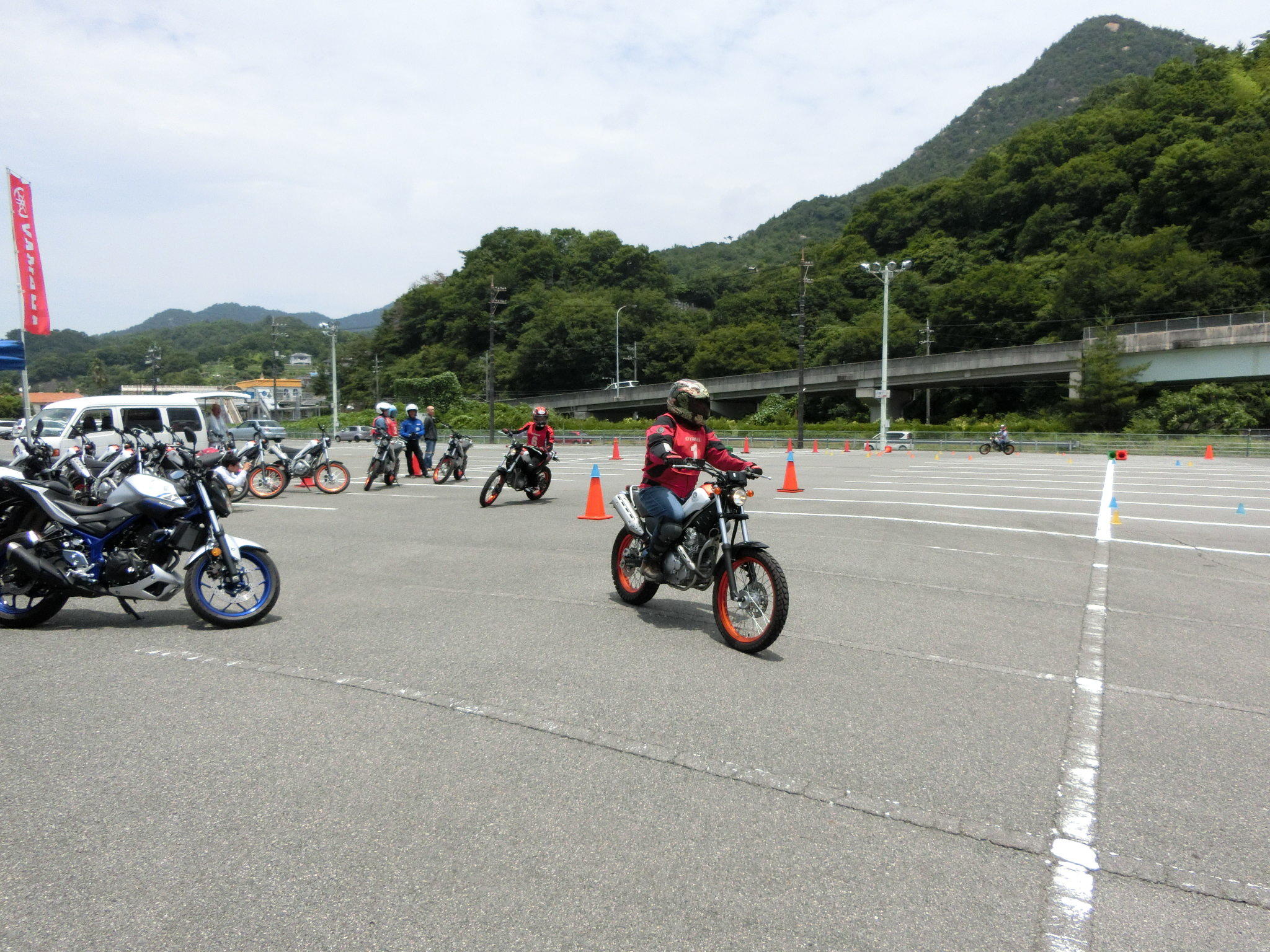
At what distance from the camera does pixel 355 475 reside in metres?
22.9

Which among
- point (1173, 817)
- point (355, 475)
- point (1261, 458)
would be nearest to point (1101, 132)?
point (1261, 458)

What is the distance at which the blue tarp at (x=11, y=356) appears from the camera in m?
16.3

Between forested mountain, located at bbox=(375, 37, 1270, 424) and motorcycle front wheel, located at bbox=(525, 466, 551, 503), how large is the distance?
6477cm

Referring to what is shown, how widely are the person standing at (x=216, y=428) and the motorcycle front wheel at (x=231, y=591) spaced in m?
10.4

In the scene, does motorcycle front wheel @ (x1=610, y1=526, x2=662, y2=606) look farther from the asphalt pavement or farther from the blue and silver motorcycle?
the blue and silver motorcycle

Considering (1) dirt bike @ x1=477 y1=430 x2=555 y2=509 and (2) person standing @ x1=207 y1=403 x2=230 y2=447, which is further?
(2) person standing @ x1=207 y1=403 x2=230 y2=447

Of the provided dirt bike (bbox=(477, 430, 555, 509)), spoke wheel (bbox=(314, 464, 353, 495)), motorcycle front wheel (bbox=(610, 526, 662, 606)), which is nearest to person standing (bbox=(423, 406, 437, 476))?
spoke wheel (bbox=(314, 464, 353, 495))

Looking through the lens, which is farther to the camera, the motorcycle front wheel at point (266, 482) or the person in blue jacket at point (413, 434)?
the person in blue jacket at point (413, 434)

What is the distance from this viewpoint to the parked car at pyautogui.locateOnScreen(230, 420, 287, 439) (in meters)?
19.8

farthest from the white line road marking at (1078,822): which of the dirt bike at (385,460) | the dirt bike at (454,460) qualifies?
the dirt bike at (454,460)

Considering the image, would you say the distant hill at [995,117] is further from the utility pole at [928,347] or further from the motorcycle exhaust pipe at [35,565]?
the motorcycle exhaust pipe at [35,565]

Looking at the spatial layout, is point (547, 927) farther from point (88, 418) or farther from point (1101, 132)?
point (1101, 132)

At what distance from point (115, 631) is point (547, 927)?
16.0ft

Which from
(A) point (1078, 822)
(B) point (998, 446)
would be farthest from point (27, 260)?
(B) point (998, 446)
